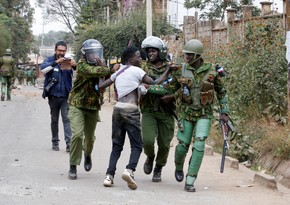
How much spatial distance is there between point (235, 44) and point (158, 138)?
7.12 metres

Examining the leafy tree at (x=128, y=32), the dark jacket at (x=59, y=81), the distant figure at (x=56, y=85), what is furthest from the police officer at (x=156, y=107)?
the leafy tree at (x=128, y=32)

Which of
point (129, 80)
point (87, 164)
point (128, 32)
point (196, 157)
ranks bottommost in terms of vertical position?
point (87, 164)

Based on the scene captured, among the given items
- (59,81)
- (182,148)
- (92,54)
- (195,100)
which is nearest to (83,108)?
(92,54)

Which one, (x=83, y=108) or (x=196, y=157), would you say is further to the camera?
(x=83, y=108)

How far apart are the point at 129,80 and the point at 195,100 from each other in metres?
0.86

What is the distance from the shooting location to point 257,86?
14609 millimetres

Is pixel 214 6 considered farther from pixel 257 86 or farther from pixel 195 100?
pixel 195 100

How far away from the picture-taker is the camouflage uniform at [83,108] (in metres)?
9.50

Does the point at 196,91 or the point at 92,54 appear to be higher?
the point at 92,54

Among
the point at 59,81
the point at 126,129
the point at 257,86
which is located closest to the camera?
the point at 126,129

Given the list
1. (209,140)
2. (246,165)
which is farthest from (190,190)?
(209,140)

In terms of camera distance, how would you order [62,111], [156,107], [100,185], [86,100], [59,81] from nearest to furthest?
[100,185], [156,107], [86,100], [59,81], [62,111]

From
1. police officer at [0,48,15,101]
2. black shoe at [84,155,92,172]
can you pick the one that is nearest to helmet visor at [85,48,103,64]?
black shoe at [84,155,92,172]

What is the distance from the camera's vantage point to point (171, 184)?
31.6 feet
